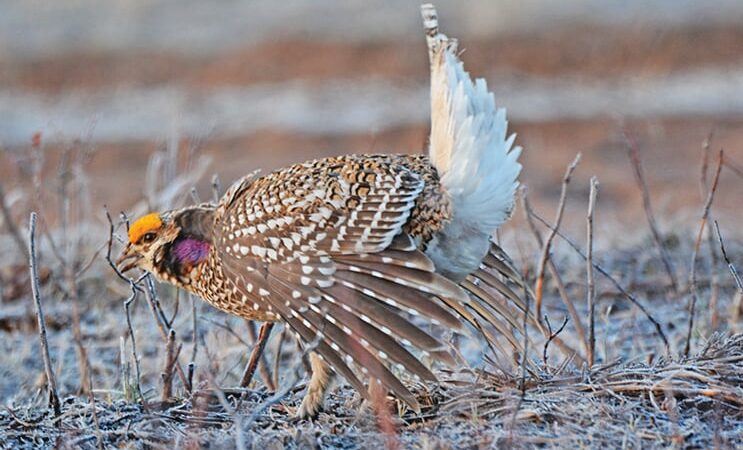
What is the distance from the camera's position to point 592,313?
5066mm

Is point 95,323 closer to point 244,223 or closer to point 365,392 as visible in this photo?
point 244,223

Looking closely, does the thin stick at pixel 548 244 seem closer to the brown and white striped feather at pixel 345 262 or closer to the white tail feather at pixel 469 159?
the white tail feather at pixel 469 159

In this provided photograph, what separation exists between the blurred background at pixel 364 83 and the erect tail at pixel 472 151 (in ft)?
12.5

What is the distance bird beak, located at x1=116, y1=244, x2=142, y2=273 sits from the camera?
5.21m

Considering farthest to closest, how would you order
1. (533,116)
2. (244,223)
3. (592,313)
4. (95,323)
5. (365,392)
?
(533,116) → (95,323) → (592,313) → (244,223) → (365,392)

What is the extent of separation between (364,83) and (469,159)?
Answer: 14130mm

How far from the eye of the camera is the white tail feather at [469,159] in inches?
182

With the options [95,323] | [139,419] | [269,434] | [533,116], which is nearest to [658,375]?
[269,434]

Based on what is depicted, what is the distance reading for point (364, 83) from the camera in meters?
18.6

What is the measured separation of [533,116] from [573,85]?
247 cm

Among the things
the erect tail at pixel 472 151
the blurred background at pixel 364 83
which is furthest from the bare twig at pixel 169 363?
the blurred background at pixel 364 83

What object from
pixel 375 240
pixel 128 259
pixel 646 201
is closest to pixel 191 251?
pixel 128 259

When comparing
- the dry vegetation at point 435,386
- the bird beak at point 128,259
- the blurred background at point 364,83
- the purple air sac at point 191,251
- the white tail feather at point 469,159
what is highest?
the white tail feather at point 469,159

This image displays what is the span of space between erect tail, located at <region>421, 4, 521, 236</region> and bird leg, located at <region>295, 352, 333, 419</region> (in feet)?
2.45
